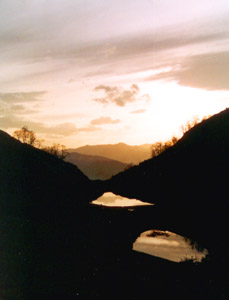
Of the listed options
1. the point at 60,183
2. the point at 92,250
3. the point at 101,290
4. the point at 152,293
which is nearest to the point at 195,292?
the point at 152,293

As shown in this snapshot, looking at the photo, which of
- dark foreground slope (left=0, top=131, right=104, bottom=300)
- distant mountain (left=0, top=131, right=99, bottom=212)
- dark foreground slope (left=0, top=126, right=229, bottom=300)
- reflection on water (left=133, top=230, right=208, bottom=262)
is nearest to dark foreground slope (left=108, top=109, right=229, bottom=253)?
dark foreground slope (left=0, top=126, right=229, bottom=300)

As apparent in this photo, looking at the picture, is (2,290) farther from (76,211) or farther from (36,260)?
(76,211)

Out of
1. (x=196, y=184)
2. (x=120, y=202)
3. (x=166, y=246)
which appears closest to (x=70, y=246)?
(x=196, y=184)

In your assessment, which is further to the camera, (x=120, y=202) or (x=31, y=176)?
(x=120, y=202)

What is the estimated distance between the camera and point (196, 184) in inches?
949

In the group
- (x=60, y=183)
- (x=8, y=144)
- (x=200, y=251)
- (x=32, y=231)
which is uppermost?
(x=8, y=144)

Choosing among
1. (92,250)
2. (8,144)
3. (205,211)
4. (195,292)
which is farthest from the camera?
(8,144)

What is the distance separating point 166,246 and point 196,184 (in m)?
15.0

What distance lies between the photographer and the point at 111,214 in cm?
A: 2667

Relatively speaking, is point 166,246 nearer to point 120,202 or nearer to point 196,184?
point 196,184

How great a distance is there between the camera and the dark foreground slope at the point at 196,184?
22266 millimetres

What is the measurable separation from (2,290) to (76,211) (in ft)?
43.4

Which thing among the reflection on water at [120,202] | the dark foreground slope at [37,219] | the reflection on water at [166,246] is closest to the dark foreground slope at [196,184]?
the reflection on water at [120,202]

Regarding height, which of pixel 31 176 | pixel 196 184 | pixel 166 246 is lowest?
pixel 166 246
